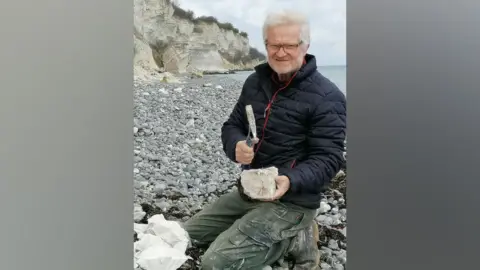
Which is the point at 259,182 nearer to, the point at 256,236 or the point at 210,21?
the point at 256,236

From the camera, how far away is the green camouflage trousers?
190 cm

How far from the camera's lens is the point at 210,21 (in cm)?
200

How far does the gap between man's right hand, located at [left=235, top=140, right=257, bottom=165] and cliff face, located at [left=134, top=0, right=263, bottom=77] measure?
32 centimetres

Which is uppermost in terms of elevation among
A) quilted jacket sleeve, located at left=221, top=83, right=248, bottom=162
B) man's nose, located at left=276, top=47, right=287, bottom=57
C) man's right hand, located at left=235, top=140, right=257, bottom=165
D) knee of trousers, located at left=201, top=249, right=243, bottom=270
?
man's nose, located at left=276, top=47, right=287, bottom=57
